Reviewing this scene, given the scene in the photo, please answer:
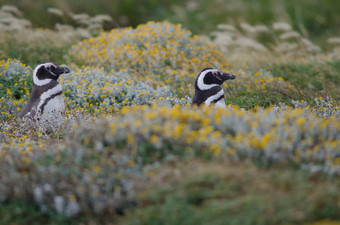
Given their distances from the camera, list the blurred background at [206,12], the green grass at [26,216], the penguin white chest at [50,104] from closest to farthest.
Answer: the green grass at [26,216]
the penguin white chest at [50,104]
the blurred background at [206,12]

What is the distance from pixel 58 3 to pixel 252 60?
819 cm

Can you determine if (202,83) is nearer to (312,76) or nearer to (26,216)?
(26,216)

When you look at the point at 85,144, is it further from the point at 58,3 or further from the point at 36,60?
the point at 58,3

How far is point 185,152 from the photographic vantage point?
4.10 m

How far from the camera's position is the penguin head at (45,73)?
22.5ft

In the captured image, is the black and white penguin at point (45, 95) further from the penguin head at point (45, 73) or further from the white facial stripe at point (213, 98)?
the white facial stripe at point (213, 98)

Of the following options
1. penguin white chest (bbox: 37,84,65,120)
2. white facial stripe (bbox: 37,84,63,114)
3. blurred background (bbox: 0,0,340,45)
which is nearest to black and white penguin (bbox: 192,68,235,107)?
penguin white chest (bbox: 37,84,65,120)

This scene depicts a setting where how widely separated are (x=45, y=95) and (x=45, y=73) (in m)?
0.37

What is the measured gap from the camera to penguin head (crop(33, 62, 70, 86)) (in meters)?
6.86

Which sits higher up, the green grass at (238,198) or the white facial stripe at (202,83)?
the white facial stripe at (202,83)

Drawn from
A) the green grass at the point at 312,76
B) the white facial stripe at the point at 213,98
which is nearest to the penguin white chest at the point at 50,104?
the white facial stripe at the point at 213,98

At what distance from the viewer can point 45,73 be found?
22.6ft

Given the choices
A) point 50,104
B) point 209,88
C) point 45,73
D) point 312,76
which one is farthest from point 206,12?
point 50,104

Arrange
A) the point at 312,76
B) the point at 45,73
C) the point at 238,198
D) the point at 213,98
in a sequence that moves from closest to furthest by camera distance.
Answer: the point at 238,198
the point at 213,98
the point at 45,73
the point at 312,76
